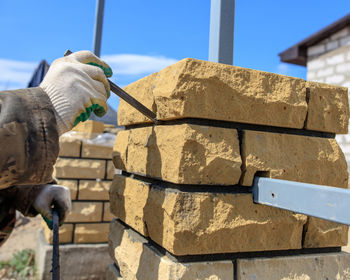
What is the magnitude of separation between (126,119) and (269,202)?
107 centimetres

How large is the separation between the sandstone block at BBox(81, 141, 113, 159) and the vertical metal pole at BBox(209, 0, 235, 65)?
3779 mm

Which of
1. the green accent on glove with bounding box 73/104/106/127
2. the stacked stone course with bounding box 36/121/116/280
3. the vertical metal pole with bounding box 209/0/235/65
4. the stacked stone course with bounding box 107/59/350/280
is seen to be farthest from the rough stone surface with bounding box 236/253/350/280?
the stacked stone course with bounding box 36/121/116/280

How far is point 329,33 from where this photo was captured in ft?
20.5

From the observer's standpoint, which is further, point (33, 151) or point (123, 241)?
point (123, 241)

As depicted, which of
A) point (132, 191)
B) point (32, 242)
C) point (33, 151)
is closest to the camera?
point (33, 151)

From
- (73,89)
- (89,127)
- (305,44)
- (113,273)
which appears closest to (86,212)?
(89,127)

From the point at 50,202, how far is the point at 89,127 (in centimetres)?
319

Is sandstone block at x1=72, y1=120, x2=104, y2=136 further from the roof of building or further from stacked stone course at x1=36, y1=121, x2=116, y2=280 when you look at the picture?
the roof of building

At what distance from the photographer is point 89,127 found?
534cm

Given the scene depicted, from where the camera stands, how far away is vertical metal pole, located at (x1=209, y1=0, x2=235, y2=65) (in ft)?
5.89

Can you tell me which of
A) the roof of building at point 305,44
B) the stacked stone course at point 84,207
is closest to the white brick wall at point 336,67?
the roof of building at point 305,44

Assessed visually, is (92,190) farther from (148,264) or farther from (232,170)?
(232,170)

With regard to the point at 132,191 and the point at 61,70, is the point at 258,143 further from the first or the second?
the point at 61,70

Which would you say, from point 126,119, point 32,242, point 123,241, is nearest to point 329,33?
point 126,119
